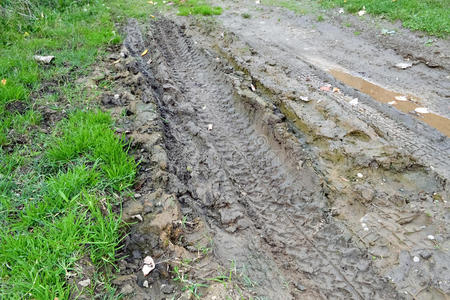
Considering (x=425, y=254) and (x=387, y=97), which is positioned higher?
(x=387, y=97)

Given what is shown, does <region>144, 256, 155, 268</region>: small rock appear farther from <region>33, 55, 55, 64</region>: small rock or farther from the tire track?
<region>33, 55, 55, 64</region>: small rock

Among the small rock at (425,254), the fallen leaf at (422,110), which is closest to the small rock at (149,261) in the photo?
the small rock at (425,254)

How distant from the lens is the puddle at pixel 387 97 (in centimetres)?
401

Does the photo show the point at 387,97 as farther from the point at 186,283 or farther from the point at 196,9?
the point at 196,9

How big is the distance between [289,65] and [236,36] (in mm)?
1679

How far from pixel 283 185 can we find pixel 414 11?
6167mm

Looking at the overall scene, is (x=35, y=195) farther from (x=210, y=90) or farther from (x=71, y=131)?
(x=210, y=90)

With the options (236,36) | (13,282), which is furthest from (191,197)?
(236,36)

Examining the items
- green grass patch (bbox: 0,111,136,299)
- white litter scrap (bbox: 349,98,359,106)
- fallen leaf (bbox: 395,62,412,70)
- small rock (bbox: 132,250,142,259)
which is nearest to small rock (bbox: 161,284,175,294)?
small rock (bbox: 132,250,142,259)

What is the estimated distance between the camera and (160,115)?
411 cm

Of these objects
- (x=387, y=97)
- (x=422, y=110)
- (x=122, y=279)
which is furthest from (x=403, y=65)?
(x=122, y=279)

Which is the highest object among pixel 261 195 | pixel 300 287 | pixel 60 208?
pixel 60 208

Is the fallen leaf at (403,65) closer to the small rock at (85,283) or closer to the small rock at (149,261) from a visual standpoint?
the small rock at (149,261)

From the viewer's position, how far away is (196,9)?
8211mm
